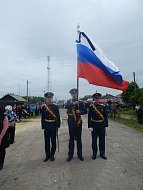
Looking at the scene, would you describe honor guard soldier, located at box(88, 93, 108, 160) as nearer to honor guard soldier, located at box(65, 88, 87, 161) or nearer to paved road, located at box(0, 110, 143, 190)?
honor guard soldier, located at box(65, 88, 87, 161)

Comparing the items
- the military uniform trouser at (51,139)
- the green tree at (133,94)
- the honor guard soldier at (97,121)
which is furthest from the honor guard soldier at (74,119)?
the green tree at (133,94)

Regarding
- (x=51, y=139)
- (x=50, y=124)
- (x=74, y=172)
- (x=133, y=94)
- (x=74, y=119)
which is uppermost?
(x=133, y=94)

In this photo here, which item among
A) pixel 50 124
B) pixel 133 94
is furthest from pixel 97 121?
pixel 133 94

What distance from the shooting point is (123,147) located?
12.2m

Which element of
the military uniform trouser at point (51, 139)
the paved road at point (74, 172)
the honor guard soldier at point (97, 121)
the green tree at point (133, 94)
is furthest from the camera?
the green tree at point (133, 94)

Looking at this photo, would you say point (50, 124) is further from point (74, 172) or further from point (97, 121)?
point (74, 172)

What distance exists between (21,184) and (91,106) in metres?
3.65

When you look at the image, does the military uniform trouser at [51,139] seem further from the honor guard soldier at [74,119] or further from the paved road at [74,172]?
the honor guard soldier at [74,119]

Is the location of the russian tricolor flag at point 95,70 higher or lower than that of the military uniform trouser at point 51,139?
higher

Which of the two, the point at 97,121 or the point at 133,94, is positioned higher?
the point at 133,94

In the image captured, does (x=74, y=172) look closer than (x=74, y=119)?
Yes

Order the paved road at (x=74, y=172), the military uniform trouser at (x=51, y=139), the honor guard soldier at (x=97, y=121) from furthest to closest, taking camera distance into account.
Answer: the honor guard soldier at (x=97, y=121) < the military uniform trouser at (x=51, y=139) < the paved road at (x=74, y=172)

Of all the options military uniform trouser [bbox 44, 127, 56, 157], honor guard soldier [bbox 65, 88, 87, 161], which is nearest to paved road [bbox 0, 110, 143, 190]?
military uniform trouser [bbox 44, 127, 56, 157]

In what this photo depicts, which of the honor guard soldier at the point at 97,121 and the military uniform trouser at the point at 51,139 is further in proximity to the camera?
the honor guard soldier at the point at 97,121
